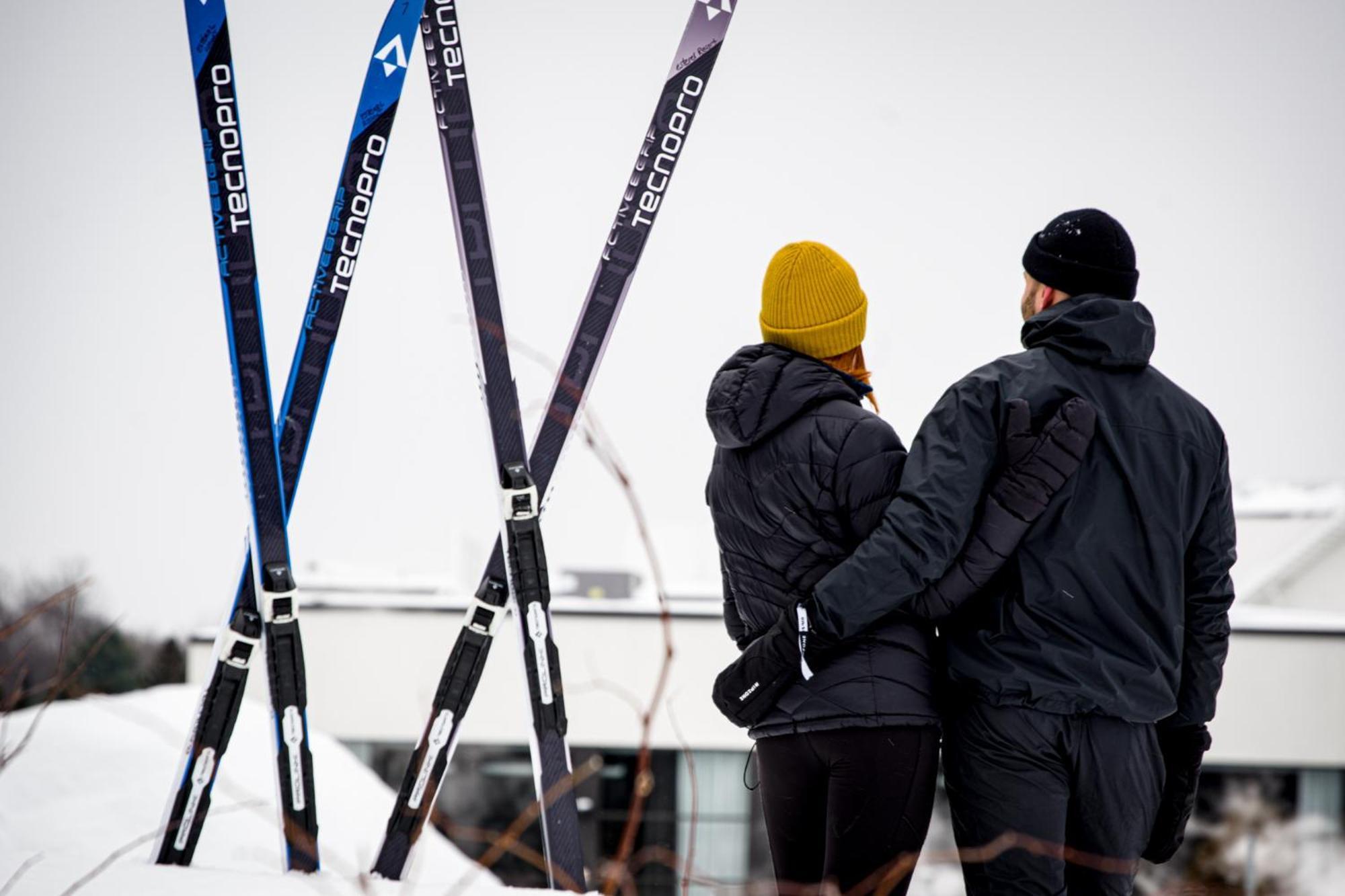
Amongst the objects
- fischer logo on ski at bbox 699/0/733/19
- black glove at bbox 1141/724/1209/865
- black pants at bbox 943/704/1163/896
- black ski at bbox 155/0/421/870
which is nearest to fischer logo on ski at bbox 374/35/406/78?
black ski at bbox 155/0/421/870

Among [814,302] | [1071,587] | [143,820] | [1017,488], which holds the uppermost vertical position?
[814,302]

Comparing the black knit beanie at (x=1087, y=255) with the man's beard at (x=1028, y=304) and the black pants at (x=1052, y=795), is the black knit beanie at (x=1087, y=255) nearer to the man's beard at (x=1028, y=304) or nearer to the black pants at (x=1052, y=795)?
the man's beard at (x=1028, y=304)

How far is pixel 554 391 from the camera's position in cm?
206

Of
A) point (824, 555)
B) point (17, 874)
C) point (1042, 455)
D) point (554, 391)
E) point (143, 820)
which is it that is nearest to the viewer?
point (17, 874)

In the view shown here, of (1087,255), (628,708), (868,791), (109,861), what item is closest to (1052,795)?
(868,791)

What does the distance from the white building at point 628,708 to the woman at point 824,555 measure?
893 cm

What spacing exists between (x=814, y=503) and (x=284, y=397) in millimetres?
1309

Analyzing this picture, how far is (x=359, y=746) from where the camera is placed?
11.2m

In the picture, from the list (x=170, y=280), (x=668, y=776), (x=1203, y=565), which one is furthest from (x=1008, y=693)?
(x=170, y=280)

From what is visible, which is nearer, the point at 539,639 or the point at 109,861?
the point at 109,861

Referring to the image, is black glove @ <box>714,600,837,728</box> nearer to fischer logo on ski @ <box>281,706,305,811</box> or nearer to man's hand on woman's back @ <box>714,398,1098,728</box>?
man's hand on woman's back @ <box>714,398,1098,728</box>

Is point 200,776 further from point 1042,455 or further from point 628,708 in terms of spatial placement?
point 628,708

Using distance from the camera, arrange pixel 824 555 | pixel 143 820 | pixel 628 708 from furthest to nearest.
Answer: pixel 628 708 → pixel 143 820 → pixel 824 555

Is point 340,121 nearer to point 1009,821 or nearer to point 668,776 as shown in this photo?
point 1009,821
